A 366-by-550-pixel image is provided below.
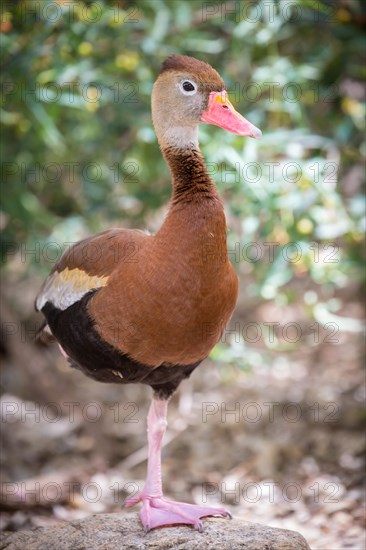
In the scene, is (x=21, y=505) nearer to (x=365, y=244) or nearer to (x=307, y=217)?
(x=307, y=217)

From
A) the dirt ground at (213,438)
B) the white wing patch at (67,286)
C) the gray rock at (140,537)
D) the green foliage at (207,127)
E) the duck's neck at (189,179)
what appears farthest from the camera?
the dirt ground at (213,438)

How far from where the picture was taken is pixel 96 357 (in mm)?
3367

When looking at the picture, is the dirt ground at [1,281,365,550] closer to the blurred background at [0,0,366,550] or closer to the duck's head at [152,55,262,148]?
the blurred background at [0,0,366,550]

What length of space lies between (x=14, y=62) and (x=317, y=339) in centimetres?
370

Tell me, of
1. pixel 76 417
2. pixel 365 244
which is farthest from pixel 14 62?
pixel 76 417

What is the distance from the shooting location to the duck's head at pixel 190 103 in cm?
328

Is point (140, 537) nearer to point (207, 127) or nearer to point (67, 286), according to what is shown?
point (67, 286)

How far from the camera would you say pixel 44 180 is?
5.98 metres

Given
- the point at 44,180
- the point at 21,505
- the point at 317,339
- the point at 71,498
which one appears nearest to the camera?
the point at 21,505

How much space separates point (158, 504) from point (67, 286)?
1039 mm

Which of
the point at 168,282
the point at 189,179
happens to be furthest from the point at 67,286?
the point at 189,179

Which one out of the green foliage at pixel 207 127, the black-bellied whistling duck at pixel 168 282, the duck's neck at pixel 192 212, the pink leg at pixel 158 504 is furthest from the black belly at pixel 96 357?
the green foliage at pixel 207 127

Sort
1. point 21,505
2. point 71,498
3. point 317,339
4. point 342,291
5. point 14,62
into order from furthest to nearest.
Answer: point 342,291, point 317,339, point 71,498, point 21,505, point 14,62

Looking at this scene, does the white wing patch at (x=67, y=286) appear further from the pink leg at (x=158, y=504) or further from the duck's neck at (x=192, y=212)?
the pink leg at (x=158, y=504)
